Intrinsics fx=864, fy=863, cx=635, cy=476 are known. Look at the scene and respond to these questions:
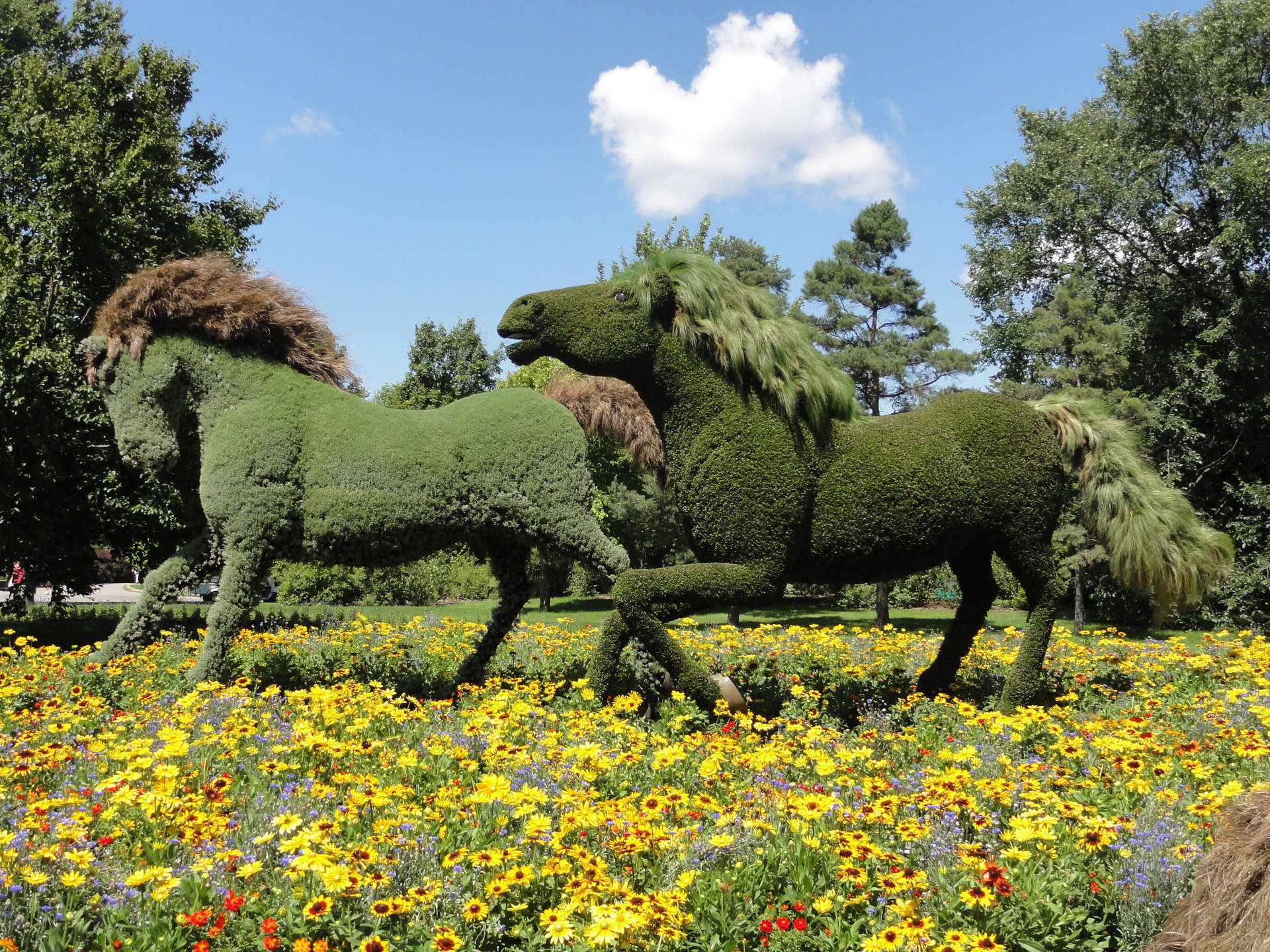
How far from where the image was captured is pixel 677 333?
6.05 metres

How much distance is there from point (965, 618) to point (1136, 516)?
4.68ft

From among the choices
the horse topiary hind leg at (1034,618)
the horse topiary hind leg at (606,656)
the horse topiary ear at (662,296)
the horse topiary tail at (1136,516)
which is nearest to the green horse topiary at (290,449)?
the horse topiary hind leg at (606,656)

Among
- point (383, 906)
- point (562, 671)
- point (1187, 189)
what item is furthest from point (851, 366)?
point (383, 906)

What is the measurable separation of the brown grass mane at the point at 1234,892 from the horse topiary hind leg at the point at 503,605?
5.23 m

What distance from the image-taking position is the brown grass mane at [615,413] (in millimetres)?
14781

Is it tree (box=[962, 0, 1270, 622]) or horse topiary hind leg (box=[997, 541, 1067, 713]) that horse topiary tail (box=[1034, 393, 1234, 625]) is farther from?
tree (box=[962, 0, 1270, 622])

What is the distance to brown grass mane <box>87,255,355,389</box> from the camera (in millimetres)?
6676

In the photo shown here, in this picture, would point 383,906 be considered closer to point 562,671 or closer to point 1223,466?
point 562,671

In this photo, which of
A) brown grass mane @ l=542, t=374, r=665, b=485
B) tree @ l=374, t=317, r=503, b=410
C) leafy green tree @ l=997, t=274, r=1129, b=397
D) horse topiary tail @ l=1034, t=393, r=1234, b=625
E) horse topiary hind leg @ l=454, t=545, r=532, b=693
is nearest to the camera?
horse topiary tail @ l=1034, t=393, r=1234, b=625

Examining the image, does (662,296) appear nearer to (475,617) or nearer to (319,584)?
(475,617)

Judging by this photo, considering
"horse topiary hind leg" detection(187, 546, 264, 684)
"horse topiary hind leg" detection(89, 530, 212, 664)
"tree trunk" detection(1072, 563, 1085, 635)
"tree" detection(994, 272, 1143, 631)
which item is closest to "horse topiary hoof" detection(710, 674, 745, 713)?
"horse topiary hind leg" detection(187, 546, 264, 684)

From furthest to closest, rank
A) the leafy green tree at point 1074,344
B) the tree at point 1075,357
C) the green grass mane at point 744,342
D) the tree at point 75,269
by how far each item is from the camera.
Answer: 1. the leafy green tree at point 1074,344
2. the tree at point 1075,357
3. the tree at point 75,269
4. the green grass mane at point 744,342

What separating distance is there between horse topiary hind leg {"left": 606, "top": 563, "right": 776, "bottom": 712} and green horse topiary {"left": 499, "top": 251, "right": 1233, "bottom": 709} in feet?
0.04

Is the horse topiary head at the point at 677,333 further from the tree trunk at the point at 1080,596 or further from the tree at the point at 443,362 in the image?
the tree at the point at 443,362
